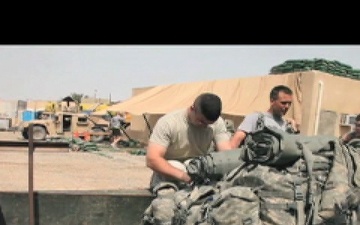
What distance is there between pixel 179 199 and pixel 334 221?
96 cm

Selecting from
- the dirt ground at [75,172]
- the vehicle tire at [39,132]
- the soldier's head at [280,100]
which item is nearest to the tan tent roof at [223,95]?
the dirt ground at [75,172]

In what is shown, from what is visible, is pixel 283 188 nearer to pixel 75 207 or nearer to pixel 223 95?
pixel 75 207

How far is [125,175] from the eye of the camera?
1174cm

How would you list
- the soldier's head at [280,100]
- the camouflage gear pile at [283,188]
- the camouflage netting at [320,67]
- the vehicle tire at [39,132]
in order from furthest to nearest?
the vehicle tire at [39,132] → the camouflage netting at [320,67] → the soldier's head at [280,100] → the camouflage gear pile at [283,188]

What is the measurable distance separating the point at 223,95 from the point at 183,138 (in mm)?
12221

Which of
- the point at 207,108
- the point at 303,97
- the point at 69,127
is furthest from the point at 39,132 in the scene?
the point at 207,108

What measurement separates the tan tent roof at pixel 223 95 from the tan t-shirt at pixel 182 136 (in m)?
9.66

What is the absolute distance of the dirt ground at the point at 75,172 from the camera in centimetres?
966

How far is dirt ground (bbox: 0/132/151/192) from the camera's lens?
31.7ft

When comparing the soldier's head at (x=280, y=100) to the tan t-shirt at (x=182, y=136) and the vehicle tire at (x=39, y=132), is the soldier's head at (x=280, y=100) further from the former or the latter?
the vehicle tire at (x=39, y=132)

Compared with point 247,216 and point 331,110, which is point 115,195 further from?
point 331,110

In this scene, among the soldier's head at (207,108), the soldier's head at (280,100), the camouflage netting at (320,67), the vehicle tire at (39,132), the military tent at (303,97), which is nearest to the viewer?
the soldier's head at (207,108)
